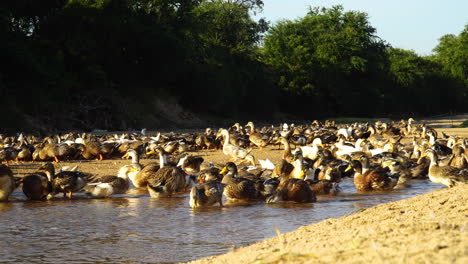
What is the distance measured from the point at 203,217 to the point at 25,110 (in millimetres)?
25553

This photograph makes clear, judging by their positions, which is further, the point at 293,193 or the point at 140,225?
the point at 293,193

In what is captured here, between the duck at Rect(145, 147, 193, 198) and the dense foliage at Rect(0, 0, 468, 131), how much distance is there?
20.4m

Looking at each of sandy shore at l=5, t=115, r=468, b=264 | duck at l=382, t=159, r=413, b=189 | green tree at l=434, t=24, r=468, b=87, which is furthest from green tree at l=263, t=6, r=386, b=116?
sandy shore at l=5, t=115, r=468, b=264

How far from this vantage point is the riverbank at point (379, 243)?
4.48 m

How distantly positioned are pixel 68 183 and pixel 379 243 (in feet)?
25.6

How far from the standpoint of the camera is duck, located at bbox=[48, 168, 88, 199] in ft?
38.2

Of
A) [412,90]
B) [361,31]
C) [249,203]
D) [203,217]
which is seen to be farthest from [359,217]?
[412,90]

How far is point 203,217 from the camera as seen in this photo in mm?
9758

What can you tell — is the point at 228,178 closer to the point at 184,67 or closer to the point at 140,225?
the point at 140,225

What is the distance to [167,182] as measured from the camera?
12.0m

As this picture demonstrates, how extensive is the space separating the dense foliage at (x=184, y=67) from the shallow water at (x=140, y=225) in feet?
70.8

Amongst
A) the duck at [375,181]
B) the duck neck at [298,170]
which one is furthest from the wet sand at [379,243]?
the duck neck at [298,170]

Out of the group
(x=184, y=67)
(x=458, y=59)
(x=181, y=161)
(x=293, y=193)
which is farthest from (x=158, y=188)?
(x=458, y=59)

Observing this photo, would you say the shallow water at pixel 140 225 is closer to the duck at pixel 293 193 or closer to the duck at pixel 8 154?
the duck at pixel 293 193
